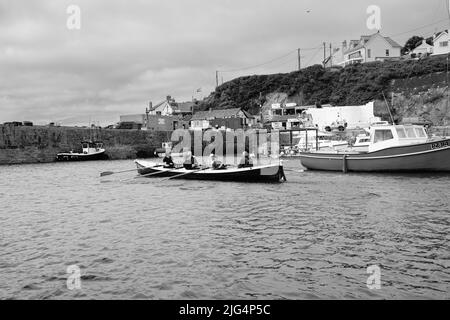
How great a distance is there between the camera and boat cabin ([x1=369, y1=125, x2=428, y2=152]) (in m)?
28.3

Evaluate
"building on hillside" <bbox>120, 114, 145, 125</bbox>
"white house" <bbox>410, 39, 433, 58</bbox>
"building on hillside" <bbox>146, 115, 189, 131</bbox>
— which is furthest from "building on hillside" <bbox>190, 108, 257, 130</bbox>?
"white house" <bbox>410, 39, 433, 58</bbox>

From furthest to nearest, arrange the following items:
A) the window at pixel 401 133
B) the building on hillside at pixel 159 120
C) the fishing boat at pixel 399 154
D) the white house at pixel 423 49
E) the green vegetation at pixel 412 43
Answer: the green vegetation at pixel 412 43
the white house at pixel 423 49
the building on hillside at pixel 159 120
the window at pixel 401 133
the fishing boat at pixel 399 154

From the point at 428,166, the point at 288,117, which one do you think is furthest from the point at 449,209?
the point at 288,117

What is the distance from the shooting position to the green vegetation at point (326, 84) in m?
75.4

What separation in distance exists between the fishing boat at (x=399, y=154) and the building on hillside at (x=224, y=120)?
46.1 meters

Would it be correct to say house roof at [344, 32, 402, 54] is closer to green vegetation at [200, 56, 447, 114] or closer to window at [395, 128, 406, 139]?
green vegetation at [200, 56, 447, 114]

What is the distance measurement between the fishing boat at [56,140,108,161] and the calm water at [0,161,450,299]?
115ft

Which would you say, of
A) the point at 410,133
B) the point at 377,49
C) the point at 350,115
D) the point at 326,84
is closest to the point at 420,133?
the point at 410,133

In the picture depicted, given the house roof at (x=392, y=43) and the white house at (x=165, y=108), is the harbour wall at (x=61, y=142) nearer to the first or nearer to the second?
the white house at (x=165, y=108)

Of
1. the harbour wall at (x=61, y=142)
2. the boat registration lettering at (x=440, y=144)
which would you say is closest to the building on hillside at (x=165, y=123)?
the harbour wall at (x=61, y=142)

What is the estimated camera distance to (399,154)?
27672mm

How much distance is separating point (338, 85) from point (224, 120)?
25742 mm

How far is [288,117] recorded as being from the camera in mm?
77312

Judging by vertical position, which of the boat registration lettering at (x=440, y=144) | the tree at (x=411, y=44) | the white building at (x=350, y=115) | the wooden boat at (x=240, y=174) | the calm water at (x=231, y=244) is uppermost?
the tree at (x=411, y=44)
